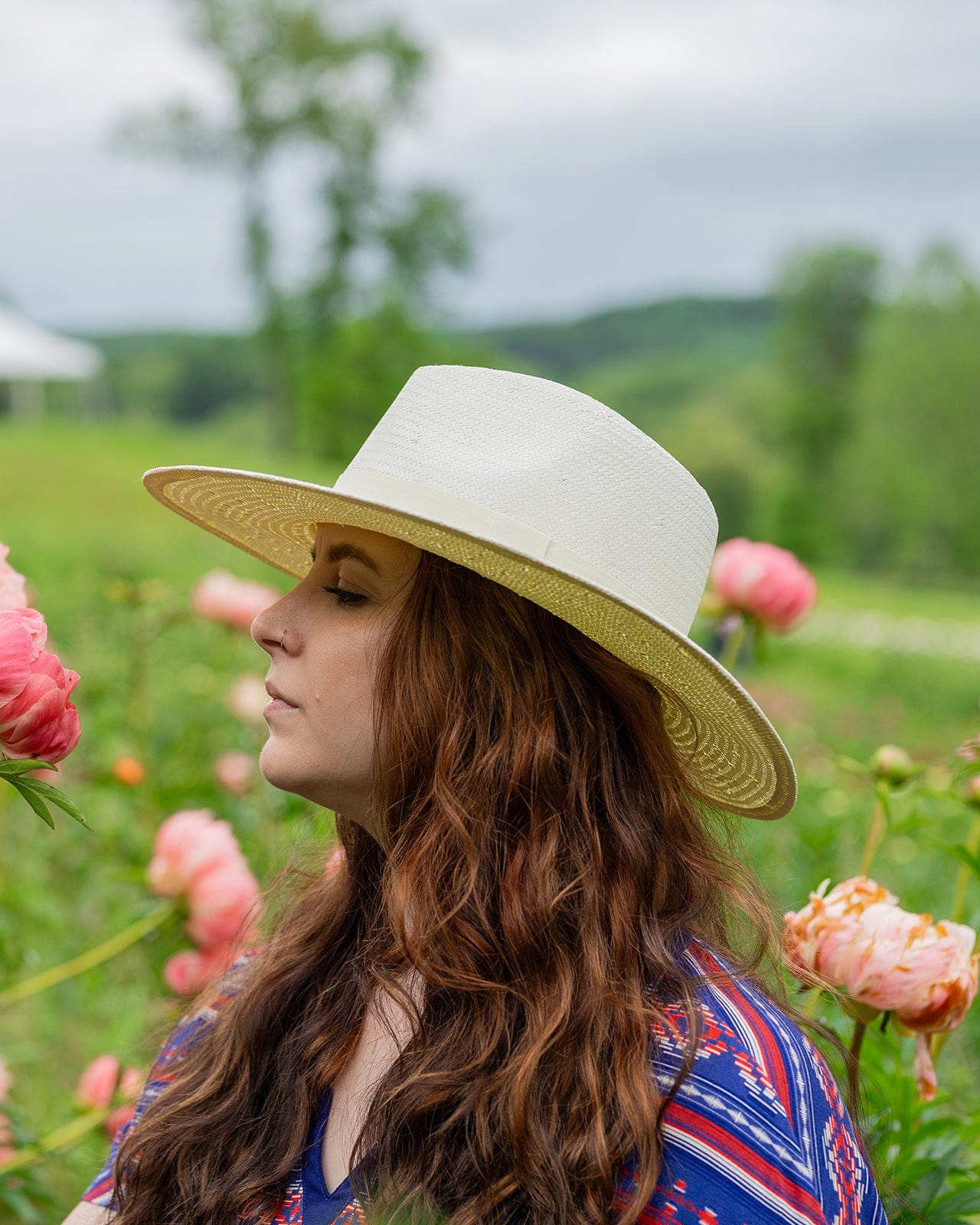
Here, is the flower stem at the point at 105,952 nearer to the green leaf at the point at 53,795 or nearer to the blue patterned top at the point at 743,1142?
the blue patterned top at the point at 743,1142

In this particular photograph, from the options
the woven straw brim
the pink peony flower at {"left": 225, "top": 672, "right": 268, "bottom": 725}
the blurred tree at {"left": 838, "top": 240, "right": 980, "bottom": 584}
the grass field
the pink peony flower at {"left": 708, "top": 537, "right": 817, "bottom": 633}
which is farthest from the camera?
the blurred tree at {"left": 838, "top": 240, "right": 980, "bottom": 584}

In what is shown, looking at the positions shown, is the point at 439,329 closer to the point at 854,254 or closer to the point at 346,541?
the point at 346,541

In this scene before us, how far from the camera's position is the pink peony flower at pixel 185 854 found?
57.8 inches

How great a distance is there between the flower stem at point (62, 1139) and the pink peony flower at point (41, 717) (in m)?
0.85

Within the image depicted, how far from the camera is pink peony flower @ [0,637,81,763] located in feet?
2.17

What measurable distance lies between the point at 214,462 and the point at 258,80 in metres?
7.48

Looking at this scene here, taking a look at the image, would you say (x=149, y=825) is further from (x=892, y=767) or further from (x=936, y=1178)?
(x=936, y=1178)

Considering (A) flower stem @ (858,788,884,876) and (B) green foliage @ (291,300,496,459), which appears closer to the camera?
(A) flower stem @ (858,788,884,876)

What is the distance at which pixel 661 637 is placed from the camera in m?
0.98

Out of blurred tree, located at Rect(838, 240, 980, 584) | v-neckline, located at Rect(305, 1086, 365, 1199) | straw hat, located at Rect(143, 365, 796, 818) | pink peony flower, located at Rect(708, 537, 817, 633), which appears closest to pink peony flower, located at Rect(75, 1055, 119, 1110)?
v-neckline, located at Rect(305, 1086, 365, 1199)

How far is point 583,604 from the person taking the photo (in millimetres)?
973

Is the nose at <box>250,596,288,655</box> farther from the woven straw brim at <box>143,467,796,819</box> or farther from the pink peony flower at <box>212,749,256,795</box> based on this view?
→ the pink peony flower at <box>212,749,256,795</box>

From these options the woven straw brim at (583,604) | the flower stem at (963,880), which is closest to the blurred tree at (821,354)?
the flower stem at (963,880)

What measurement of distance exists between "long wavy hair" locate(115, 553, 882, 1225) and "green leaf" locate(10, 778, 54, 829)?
38cm
